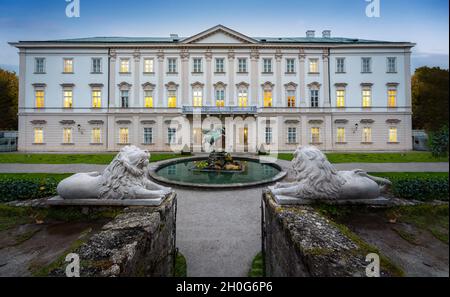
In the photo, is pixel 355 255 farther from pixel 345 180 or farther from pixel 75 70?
pixel 75 70

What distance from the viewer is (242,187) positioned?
716 cm

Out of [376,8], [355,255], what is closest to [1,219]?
[355,255]

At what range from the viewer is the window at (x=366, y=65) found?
67.9ft

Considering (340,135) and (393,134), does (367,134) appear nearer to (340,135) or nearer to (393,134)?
(393,134)

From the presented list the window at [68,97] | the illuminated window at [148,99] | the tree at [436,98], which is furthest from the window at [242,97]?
the tree at [436,98]

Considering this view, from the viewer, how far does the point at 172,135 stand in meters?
21.8

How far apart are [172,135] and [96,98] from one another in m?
9.56

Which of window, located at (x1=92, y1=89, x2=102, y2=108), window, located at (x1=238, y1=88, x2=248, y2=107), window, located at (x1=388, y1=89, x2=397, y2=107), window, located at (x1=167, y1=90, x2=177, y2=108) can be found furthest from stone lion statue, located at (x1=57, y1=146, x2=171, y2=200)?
window, located at (x1=388, y1=89, x2=397, y2=107)

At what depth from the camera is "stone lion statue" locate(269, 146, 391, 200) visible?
2.52 metres

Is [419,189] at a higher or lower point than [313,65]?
lower

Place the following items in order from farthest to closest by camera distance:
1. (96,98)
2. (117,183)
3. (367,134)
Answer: (96,98)
(367,134)
(117,183)

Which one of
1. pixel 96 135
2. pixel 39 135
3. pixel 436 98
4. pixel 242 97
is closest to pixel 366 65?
pixel 242 97

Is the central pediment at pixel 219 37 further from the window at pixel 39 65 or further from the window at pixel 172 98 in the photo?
the window at pixel 39 65

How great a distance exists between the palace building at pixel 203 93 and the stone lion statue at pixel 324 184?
18.4 metres
